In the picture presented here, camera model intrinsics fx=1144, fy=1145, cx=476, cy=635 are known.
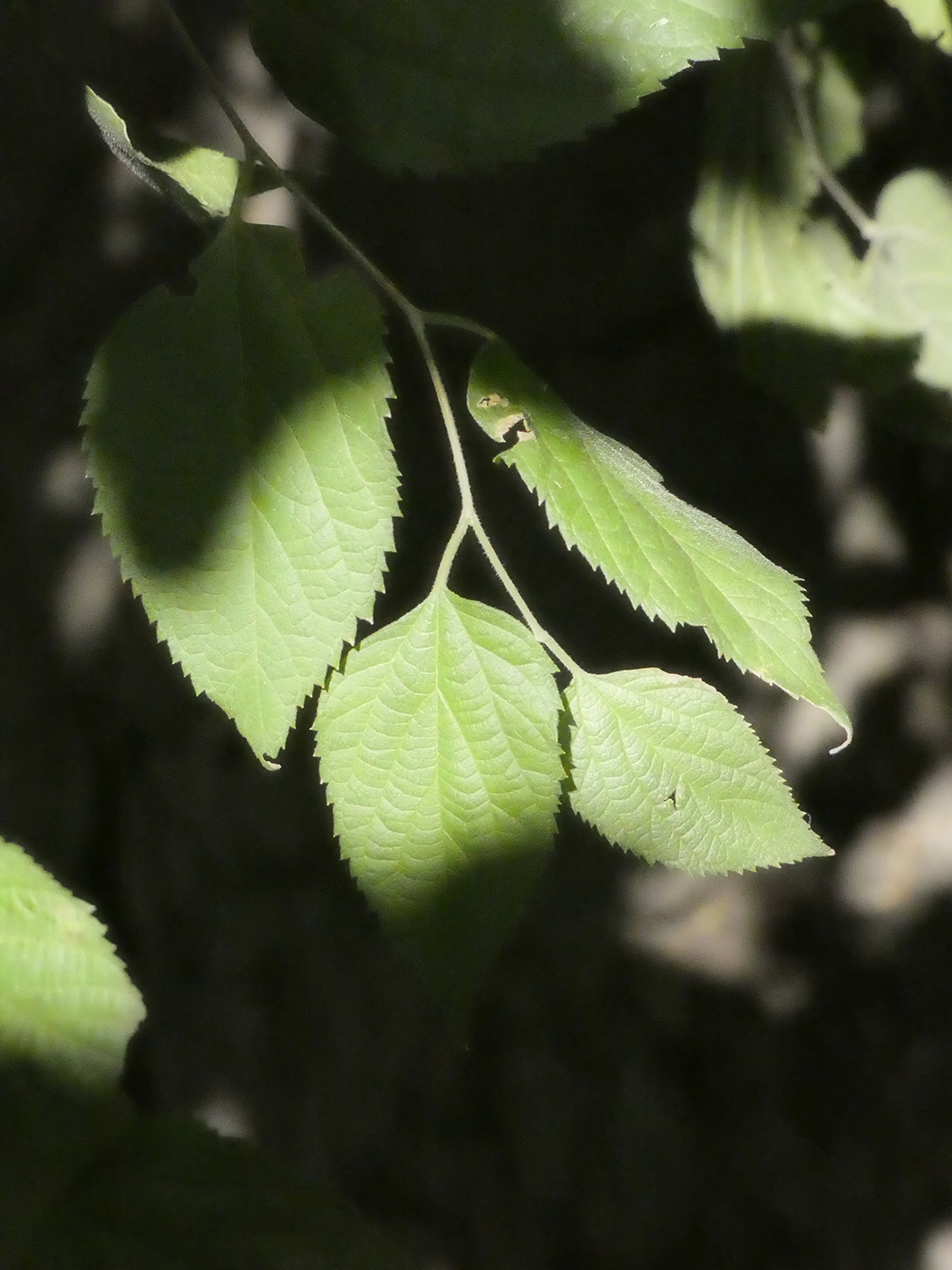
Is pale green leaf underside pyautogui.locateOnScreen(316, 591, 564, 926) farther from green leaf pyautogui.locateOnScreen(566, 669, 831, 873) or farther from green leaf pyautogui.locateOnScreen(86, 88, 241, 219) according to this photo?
green leaf pyautogui.locateOnScreen(86, 88, 241, 219)

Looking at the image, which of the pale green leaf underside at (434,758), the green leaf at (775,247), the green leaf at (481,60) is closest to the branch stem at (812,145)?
the green leaf at (775,247)

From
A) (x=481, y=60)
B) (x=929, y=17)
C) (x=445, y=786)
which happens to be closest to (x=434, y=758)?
(x=445, y=786)

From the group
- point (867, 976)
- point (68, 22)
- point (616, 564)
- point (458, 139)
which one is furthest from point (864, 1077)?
point (68, 22)

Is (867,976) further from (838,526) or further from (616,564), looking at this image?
(616,564)

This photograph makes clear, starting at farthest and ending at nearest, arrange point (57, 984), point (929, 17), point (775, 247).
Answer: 1. point (775, 247)
2. point (929, 17)
3. point (57, 984)

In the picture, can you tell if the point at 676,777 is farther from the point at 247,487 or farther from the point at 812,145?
the point at 812,145

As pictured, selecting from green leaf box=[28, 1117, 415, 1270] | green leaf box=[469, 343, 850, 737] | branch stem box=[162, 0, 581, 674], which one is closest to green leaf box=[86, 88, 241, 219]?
branch stem box=[162, 0, 581, 674]

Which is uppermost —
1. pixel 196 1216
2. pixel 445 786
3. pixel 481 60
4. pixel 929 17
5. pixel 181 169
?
pixel 929 17
